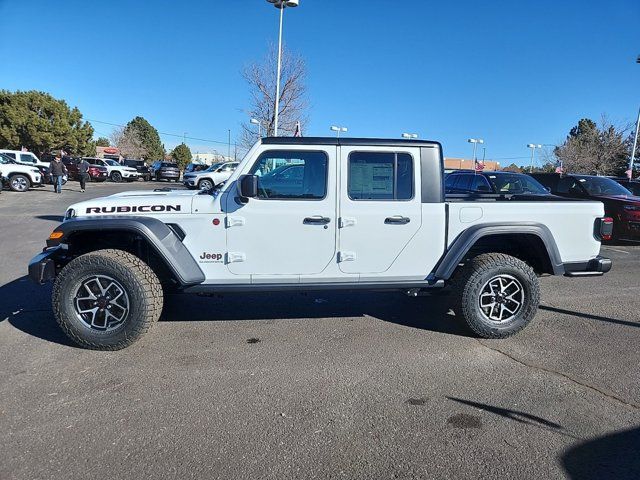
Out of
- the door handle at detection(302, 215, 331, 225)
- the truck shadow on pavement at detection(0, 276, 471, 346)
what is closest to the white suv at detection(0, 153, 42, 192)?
the truck shadow on pavement at detection(0, 276, 471, 346)

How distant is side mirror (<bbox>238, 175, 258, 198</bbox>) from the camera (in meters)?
3.87

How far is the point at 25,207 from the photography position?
14953 mm

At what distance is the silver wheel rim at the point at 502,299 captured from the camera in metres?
4.52

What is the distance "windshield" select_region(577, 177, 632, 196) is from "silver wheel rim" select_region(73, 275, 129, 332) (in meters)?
11.4

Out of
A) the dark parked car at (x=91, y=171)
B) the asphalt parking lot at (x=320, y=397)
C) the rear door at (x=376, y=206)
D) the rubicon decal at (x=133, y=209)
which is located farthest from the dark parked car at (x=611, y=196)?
the dark parked car at (x=91, y=171)

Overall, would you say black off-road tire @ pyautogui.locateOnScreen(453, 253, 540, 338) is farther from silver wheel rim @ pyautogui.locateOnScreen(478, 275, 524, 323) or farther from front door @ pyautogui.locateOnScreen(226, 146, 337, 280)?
front door @ pyautogui.locateOnScreen(226, 146, 337, 280)

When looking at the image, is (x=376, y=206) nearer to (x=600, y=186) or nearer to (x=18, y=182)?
(x=600, y=186)

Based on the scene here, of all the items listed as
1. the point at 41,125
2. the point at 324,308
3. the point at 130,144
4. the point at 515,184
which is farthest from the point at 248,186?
the point at 130,144

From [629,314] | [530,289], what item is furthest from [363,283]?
[629,314]

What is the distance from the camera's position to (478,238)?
434cm

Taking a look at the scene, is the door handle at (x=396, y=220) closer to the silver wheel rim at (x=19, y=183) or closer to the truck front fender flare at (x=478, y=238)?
the truck front fender flare at (x=478, y=238)

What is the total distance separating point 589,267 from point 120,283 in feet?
15.2

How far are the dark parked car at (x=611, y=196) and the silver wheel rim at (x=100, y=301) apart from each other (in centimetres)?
1098

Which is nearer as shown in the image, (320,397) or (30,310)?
(320,397)
